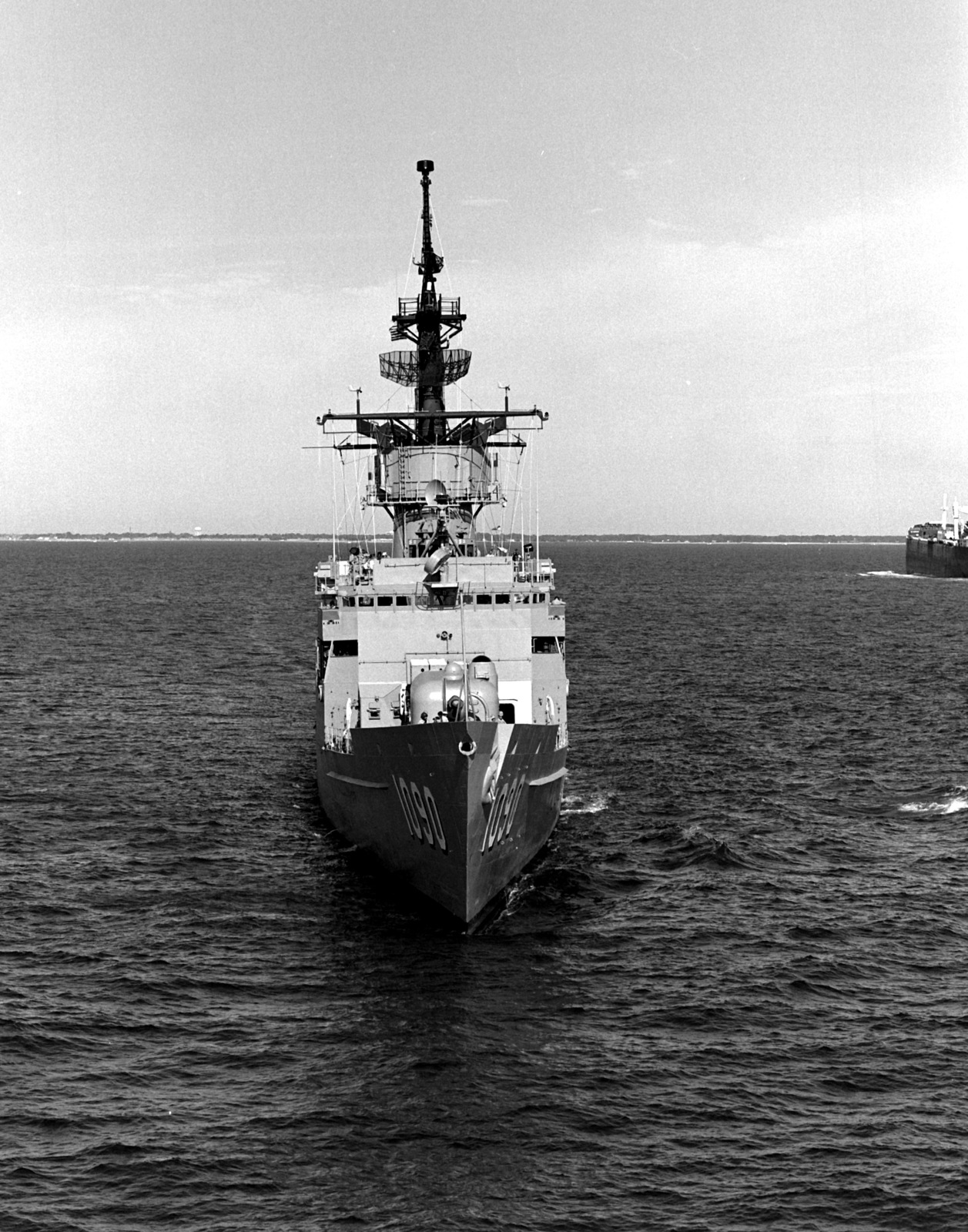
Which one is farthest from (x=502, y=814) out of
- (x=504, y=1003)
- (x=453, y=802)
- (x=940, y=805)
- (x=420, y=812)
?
(x=940, y=805)

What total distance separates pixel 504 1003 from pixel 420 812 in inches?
→ 195

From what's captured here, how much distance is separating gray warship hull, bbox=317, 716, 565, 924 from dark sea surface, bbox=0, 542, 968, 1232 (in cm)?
82

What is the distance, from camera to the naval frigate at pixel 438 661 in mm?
22891

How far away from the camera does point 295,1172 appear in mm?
14781

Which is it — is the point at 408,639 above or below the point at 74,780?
above

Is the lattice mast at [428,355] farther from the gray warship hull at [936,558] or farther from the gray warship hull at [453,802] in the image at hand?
the gray warship hull at [936,558]

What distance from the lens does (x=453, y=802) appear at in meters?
22.2

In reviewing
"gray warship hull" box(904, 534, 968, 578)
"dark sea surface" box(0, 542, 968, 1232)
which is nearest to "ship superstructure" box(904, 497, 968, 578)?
"gray warship hull" box(904, 534, 968, 578)

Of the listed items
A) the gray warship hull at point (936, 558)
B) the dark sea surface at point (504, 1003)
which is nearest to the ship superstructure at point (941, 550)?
the gray warship hull at point (936, 558)

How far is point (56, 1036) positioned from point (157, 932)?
14.7ft

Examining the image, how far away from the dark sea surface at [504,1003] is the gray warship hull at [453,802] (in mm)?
816

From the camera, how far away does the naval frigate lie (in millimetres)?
22891

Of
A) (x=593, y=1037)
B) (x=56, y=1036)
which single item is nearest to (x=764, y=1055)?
(x=593, y=1037)

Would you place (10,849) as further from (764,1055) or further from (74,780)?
(764,1055)
